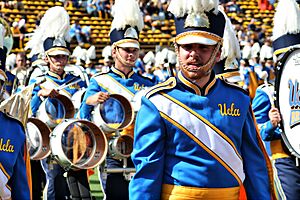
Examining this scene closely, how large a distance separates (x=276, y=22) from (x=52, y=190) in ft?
10.1

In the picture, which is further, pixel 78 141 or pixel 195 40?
pixel 78 141

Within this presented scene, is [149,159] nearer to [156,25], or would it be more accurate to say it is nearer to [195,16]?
[195,16]

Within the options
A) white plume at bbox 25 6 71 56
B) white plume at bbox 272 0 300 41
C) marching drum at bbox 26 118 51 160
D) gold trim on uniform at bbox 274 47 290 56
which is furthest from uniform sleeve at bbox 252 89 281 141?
white plume at bbox 25 6 71 56

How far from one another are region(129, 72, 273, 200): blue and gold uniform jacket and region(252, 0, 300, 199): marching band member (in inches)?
77.5

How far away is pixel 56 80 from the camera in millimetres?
9297

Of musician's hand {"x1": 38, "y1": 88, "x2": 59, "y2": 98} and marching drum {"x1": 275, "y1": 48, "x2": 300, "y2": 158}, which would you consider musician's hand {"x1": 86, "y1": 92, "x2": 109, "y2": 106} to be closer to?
musician's hand {"x1": 38, "y1": 88, "x2": 59, "y2": 98}

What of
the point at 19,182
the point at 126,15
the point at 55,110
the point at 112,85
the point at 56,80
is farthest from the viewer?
the point at 56,80

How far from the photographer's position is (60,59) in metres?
9.38

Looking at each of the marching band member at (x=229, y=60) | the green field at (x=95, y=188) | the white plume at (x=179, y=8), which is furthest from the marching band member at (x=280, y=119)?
the green field at (x=95, y=188)

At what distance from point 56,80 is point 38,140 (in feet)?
4.84

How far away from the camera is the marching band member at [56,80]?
8328 mm

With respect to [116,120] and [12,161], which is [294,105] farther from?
[12,161]

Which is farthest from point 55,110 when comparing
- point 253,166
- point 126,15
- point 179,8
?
point 253,166

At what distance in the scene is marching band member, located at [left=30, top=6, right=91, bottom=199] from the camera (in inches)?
328
